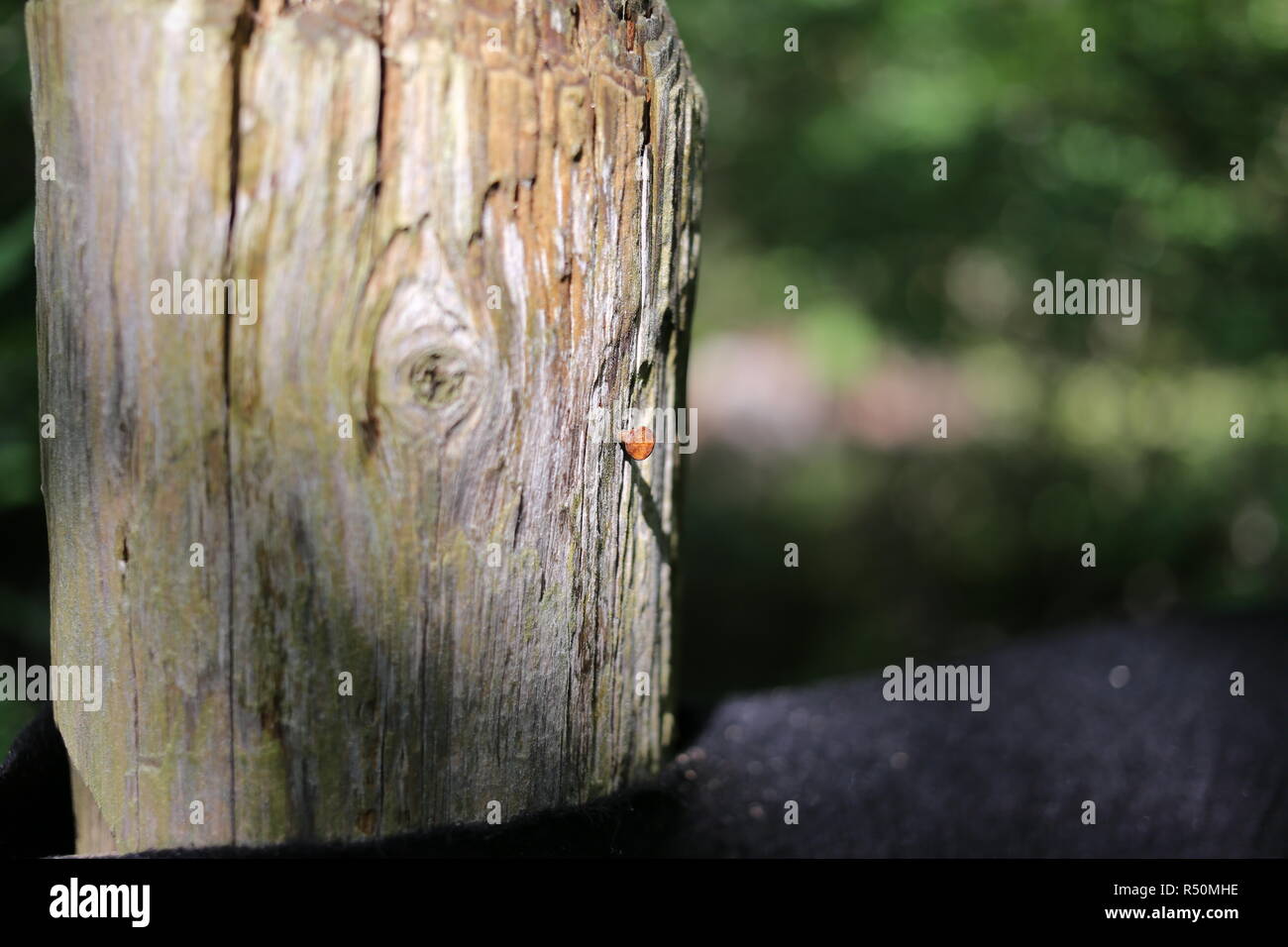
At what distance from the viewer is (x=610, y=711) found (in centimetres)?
153

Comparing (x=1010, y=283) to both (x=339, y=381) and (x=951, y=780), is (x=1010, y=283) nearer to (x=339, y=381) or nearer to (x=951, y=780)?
(x=951, y=780)

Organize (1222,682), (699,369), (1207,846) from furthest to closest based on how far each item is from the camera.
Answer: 1. (699,369)
2. (1222,682)
3. (1207,846)

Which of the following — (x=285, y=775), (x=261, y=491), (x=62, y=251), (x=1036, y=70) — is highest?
(x=1036, y=70)

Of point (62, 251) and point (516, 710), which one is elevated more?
point (62, 251)

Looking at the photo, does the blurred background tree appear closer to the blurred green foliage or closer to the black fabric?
the blurred green foliage

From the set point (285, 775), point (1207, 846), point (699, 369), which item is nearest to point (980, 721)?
point (1207, 846)

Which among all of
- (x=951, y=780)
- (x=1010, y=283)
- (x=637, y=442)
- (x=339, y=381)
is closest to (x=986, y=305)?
(x=1010, y=283)

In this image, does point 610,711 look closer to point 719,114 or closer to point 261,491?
point 261,491

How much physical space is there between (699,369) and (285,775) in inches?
277

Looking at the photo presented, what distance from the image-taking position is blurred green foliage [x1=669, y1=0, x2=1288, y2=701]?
13.0ft

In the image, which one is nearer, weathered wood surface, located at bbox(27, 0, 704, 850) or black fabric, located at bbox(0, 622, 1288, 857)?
weathered wood surface, located at bbox(27, 0, 704, 850)

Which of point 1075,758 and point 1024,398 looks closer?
point 1075,758

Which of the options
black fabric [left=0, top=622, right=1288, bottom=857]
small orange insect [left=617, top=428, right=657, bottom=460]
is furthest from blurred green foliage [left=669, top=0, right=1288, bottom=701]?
small orange insect [left=617, top=428, right=657, bottom=460]

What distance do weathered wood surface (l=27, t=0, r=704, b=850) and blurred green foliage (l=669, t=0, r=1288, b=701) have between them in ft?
7.58
